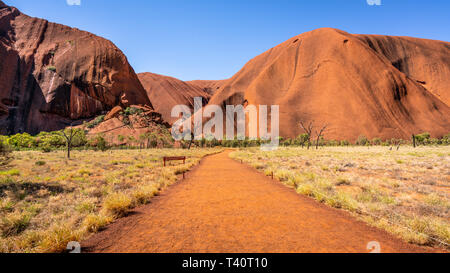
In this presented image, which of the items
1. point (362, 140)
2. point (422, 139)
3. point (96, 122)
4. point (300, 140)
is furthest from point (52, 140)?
point (422, 139)

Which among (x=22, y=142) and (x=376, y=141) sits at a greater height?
(x=22, y=142)

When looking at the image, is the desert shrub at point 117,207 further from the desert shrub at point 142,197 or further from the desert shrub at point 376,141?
the desert shrub at point 376,141

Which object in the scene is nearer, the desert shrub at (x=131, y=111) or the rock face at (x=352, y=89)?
the desert shrub at (x=131, y=111)

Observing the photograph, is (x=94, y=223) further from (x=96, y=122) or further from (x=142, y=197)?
(x=96, y=122)

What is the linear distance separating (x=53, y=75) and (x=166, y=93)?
275ft

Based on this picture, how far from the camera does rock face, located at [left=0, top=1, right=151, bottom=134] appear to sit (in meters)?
70.5

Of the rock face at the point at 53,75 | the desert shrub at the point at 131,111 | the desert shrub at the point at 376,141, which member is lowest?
the desert shrub at the point at 376,141

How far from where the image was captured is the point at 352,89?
3602 inches

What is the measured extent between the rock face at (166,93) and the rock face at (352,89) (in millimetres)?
40150

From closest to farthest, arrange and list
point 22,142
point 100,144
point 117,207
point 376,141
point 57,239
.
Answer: point 57,239 → point 117,207 → point 100,144 → point 22,142 → point 376,141

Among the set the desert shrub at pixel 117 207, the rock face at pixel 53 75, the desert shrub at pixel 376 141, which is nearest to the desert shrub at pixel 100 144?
the rock face at pixel 53 75

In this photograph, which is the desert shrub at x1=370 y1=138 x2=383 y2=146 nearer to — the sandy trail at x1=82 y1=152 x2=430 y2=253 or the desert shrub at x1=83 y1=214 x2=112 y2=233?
the sandy trail at x1=82 y1=152 x2=430 y2=253

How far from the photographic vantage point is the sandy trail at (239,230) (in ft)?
12.5
